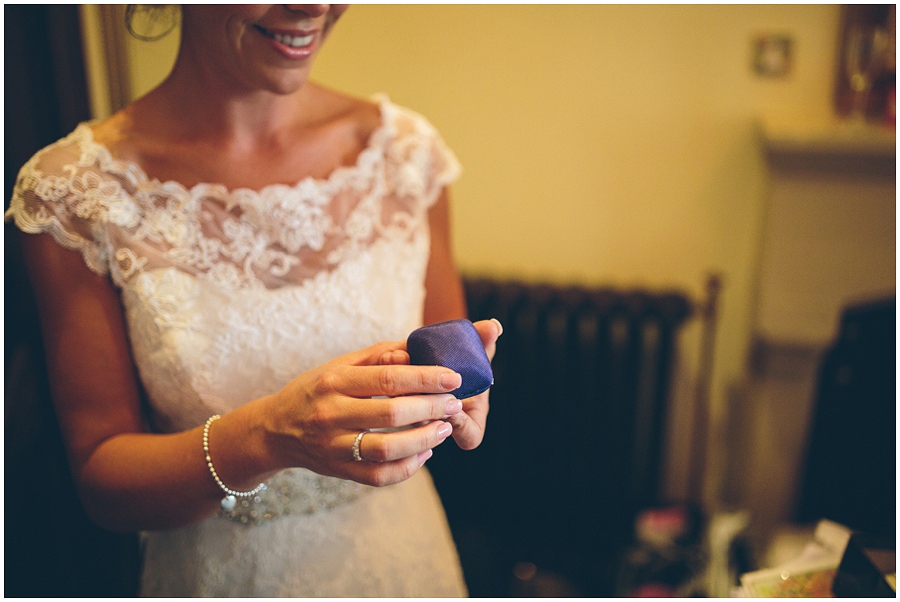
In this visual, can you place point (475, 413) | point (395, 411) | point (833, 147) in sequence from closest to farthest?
point (395, 411) → point (475, 413) → point (833, 147)

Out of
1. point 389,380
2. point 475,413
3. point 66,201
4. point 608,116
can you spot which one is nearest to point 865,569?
point 475,413

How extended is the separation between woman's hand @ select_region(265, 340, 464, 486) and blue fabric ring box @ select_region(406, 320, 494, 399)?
0.01 m

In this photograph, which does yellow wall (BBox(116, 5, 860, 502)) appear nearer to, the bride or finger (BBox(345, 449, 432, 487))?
the bride

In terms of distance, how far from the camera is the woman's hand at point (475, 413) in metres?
0.67

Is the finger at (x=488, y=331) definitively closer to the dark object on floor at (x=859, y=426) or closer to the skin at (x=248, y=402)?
the skin at (x=248, y=402)

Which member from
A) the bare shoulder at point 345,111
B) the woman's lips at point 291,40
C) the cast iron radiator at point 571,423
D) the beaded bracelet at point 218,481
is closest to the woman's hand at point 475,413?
the beaded bracelet at point 218,481

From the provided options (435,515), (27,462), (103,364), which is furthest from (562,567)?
(103,364)

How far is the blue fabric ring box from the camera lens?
2.06 ft

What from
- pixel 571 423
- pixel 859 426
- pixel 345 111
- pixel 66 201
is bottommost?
pixel 571 423

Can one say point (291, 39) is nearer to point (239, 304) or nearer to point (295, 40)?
point (295, 40)

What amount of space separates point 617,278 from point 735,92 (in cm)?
54

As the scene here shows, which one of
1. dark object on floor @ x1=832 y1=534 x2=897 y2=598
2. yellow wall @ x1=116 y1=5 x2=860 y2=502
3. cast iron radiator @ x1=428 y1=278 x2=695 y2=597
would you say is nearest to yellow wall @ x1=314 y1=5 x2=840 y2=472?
yellow wall @ x1=116 y1=5 x2=860 y2=502

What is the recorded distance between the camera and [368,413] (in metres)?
0.61

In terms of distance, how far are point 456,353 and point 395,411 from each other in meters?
0.08
